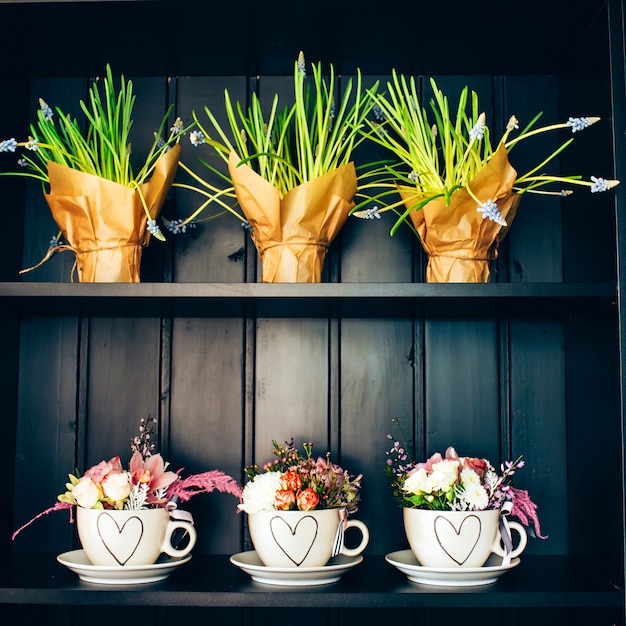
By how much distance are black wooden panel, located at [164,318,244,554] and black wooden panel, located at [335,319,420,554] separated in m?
0.21

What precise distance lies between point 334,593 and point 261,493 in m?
0.19

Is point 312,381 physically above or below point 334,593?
above

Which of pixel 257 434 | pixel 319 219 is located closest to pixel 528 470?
pixel 257 434

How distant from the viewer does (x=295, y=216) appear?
1267 mm

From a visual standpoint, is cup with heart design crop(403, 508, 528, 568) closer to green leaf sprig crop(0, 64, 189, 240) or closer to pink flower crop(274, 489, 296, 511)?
pink flower crop(274, 489, 296, 511)

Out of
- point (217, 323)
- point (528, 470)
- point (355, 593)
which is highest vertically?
point (217, 323)

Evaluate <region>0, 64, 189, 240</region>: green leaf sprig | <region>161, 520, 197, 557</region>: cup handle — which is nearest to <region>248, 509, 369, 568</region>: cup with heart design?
<region>161, 520, 197, 557</region>: cup handle

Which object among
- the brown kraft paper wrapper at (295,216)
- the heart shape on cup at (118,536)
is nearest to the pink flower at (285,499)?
the heart shape on cup at (118,536)

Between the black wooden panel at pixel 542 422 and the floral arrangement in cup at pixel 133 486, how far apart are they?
56cm

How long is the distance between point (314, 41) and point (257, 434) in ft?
2.42

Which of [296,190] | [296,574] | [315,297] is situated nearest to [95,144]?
[296,190]

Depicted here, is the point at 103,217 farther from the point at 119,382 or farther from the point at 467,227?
the point at 467,227

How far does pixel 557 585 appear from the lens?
3.91 ft

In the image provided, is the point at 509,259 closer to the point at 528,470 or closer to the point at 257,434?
the point at 528,470
